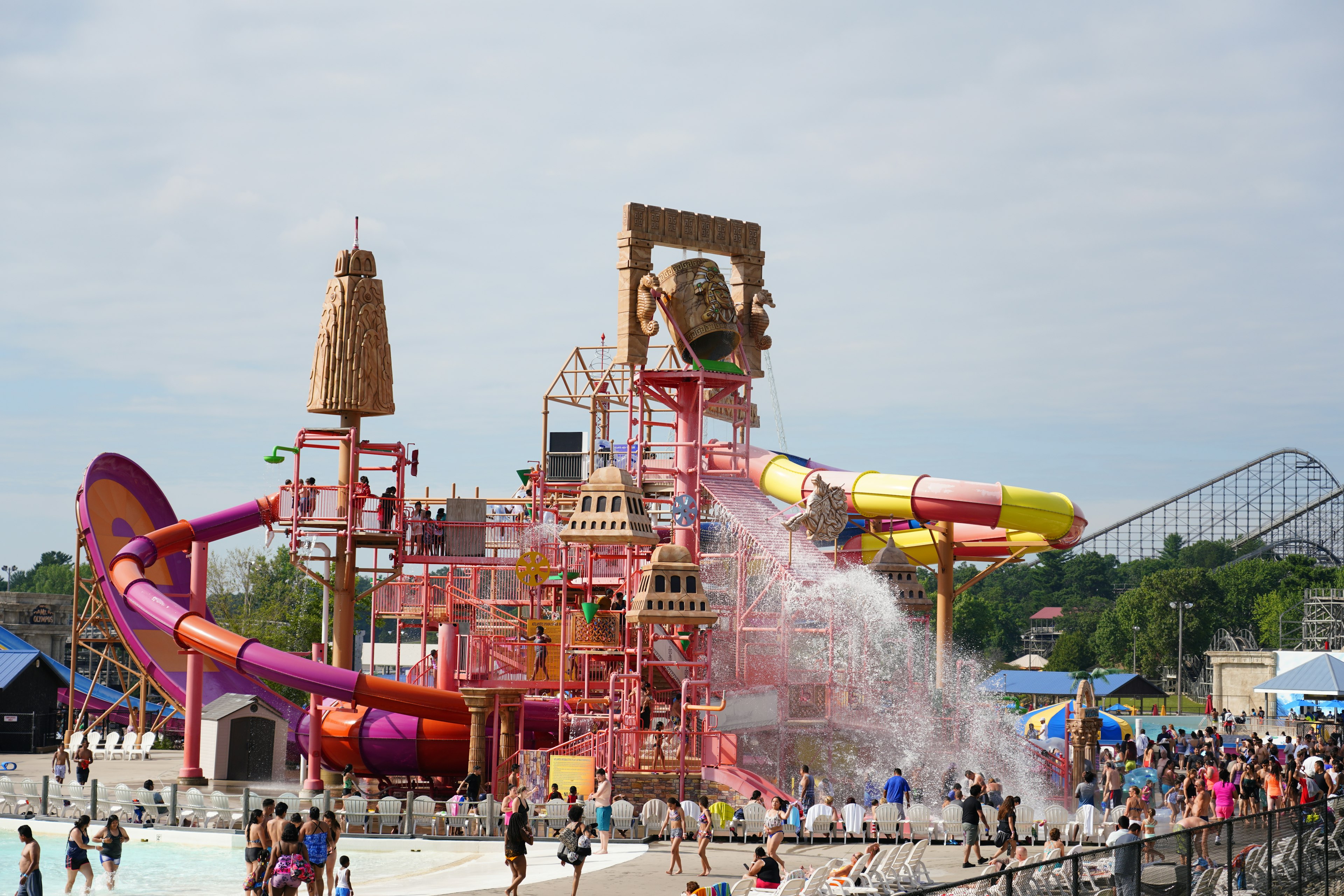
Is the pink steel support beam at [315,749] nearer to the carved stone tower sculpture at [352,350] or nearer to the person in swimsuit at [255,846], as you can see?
the carved stone tower sculpture at [352,350]

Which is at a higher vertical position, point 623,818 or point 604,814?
point 604,814

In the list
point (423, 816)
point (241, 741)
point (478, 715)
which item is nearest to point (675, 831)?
point (423, 816)

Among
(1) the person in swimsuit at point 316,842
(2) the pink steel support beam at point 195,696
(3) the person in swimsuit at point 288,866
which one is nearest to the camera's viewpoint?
(3) the person in swimsuit at point 288,866

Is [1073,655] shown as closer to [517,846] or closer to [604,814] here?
[604,814]

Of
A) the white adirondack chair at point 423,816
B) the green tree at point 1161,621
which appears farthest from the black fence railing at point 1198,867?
the green tree at point 1161,621

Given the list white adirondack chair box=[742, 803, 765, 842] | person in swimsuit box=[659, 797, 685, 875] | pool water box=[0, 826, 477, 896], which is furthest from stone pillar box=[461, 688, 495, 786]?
white adirondack chair box=[742, 803, 765, 842]

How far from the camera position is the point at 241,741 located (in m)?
32.1

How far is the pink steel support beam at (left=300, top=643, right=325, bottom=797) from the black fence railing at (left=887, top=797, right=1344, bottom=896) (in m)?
14.4

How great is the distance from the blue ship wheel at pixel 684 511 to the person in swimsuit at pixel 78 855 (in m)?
15.9

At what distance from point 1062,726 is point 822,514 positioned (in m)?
9.71

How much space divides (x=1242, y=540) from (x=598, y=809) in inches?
4930

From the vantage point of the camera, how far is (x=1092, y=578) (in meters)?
169

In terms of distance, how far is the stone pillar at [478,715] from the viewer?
28203 mm

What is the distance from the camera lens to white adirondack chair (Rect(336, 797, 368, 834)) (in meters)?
24.2
